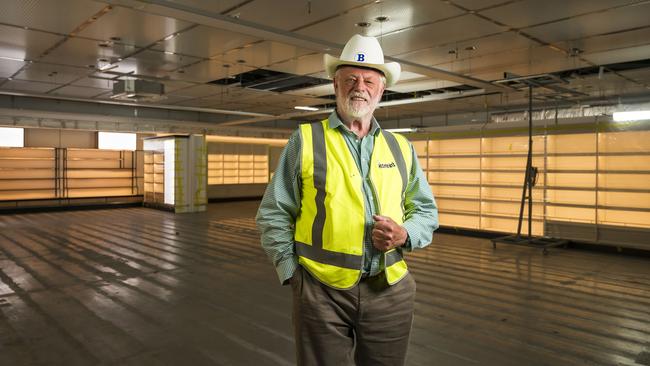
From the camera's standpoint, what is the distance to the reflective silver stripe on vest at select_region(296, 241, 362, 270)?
157 cm

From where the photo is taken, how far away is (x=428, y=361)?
351cm

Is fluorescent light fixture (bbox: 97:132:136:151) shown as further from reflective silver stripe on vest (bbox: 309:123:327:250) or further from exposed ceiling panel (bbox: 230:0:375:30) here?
reflective silver stripe on vest (bbox: 309:123:327:250)

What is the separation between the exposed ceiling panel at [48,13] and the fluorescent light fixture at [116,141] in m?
9.79

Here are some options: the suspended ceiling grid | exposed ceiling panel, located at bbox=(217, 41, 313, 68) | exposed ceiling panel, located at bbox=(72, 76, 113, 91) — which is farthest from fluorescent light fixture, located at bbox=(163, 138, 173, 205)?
exposed ceiling panel, located at bbox=(217, 41, 313, 68)

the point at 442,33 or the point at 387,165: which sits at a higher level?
the point at 442,33

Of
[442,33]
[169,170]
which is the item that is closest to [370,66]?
[442,33]

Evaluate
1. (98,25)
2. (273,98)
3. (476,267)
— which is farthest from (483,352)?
(273,98)

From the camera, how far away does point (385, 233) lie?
4.99ft

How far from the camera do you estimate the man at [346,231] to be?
159cm

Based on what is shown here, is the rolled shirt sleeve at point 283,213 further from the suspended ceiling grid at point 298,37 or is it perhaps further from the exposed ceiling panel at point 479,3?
the exposed ceiling panel at point 479,3

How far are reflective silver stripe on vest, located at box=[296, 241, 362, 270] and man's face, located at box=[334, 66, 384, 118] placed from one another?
19.6 inches

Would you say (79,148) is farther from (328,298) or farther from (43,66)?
(328,298)

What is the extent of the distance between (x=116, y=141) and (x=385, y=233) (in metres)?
16.6

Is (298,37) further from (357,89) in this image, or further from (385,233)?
(385,233)
